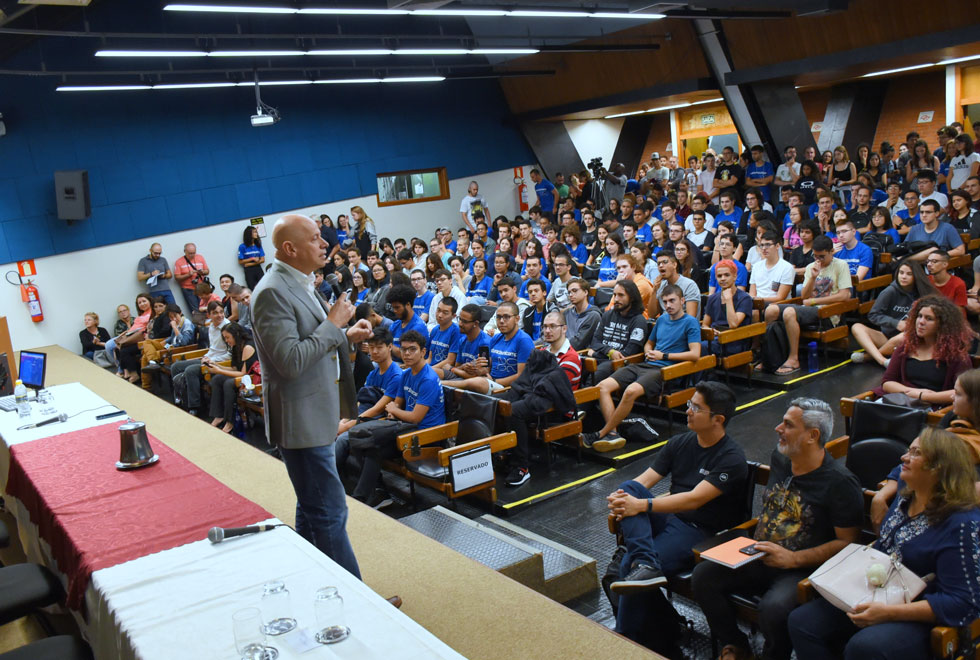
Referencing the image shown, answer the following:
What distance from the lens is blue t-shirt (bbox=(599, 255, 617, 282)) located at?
8859 mm

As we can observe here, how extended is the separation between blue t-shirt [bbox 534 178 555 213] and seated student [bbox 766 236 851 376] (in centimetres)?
847

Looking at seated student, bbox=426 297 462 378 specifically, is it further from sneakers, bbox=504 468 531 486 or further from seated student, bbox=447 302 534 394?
sneakers, bbox=504 468 531 486

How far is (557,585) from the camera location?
3572 millimetres

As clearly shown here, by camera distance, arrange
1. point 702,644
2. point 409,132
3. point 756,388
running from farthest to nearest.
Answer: point 409,132
point 756,388
point 702,644

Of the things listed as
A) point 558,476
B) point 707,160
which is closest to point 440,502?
point 558,476

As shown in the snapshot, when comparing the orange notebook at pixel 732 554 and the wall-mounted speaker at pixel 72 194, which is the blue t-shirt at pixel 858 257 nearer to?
the orange notebook at pixel 732 554

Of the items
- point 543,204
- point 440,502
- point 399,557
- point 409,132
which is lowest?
point 440,502

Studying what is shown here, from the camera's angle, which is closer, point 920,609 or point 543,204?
point 920,609

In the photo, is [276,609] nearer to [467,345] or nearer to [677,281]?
[467,345]

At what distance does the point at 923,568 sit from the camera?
8.23 feet

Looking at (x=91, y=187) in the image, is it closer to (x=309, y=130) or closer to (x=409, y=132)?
(x=309, y=130)

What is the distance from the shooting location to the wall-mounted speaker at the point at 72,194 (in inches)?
476

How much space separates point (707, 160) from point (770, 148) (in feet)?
3.10

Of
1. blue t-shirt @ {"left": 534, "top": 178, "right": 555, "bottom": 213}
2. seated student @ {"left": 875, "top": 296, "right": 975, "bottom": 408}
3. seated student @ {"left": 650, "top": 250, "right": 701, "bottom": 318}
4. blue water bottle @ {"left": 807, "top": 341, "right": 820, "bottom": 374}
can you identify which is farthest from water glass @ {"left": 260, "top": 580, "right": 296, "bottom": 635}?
blue t-shirt @ {"left": 534, "top": 178, "right": 555, "bottom": 213}
